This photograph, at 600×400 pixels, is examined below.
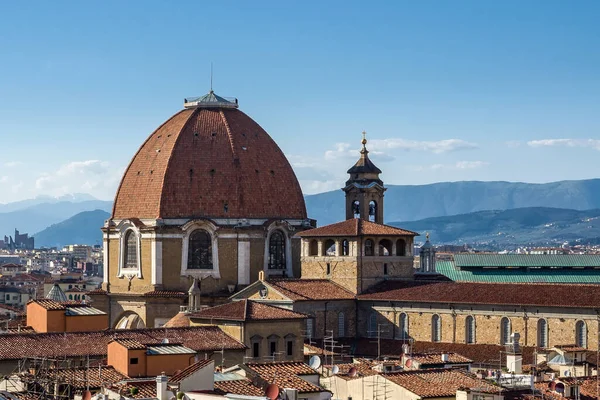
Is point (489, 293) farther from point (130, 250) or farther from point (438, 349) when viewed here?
point (130, 250)

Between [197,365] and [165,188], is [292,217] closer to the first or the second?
[165,188]

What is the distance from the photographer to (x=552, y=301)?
2712 inches

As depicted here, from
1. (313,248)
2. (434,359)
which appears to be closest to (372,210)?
(313,248)

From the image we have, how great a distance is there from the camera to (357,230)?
7738 cm

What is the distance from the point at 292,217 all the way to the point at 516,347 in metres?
22.8

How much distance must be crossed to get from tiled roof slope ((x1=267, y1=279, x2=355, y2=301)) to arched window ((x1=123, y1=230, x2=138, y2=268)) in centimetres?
1096

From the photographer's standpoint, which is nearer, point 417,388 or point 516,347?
point 417,388

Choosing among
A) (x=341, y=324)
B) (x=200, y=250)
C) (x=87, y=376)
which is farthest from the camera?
(x=200, y=250)

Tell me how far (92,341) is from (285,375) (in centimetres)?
1733

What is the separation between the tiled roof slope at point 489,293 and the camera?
68812 mm

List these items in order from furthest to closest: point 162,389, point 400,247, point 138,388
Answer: point 400,247, point 138,388, point 162,389

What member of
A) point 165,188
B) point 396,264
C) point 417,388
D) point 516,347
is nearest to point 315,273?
point 396,264

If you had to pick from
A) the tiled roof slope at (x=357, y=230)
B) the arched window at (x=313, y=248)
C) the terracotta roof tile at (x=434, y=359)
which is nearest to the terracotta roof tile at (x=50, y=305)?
the tiled roof slope at (x=357, y=230)

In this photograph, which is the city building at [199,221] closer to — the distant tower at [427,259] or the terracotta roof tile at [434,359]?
the distant tower at [427,259]
